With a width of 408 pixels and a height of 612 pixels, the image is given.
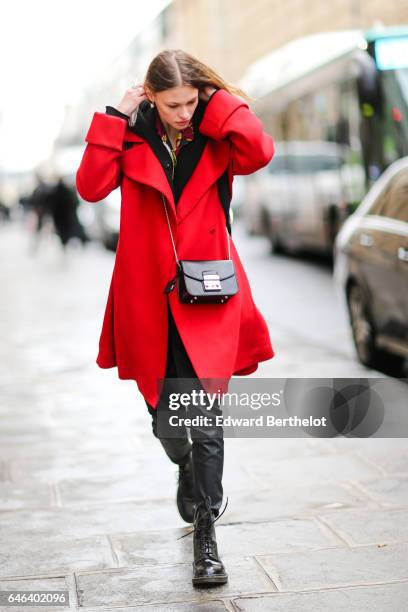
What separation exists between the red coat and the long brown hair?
0.23 ft

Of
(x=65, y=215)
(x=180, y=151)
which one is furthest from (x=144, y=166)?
(x=65, y=215)

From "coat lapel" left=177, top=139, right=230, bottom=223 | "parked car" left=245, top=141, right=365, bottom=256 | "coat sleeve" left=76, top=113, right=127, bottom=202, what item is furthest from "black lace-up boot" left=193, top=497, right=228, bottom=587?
"parked car" left=245, top=141, right=365, bottom=256

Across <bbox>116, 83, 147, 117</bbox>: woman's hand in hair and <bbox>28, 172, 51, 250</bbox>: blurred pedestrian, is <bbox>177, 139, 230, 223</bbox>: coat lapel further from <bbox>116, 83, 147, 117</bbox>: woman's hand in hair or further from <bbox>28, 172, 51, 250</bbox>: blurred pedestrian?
<bbox>28, 172, 51, 250</bbox>: blurred pedestrian

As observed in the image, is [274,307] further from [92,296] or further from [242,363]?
[242,363]

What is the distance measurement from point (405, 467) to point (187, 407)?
1674 mm

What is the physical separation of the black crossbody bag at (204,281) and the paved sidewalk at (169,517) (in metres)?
0.91

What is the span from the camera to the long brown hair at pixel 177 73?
3994 millimetres

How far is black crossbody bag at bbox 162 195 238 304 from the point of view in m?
4.08

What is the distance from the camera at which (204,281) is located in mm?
4086

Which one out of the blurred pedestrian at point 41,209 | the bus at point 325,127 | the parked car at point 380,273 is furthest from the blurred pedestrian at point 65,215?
the parked car at point 380,273

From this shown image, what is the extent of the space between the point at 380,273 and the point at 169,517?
10.8 feet

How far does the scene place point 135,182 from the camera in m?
4.18

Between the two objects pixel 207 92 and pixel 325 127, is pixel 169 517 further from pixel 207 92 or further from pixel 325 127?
pixel 325 127

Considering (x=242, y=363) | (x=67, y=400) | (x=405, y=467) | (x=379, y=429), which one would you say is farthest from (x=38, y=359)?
(x=242, y=363)
